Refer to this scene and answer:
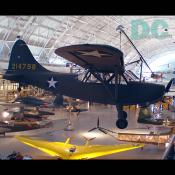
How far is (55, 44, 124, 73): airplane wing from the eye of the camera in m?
4.95

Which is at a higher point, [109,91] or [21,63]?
[21,63]

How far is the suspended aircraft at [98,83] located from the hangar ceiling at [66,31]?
1.38 m

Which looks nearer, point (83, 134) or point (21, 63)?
point (21, 63)

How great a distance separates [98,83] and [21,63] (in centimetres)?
172

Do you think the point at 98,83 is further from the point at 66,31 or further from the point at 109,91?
the point at 66,31

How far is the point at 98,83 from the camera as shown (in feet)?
18.9

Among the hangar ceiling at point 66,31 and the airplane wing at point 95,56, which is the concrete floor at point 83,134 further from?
the hangar ceiling at point 66,31

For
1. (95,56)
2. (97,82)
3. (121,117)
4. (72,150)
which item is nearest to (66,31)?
(97,82)

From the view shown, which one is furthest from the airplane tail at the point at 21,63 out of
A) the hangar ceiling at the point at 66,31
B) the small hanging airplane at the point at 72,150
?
the small hanging airplane at the point at 72,150

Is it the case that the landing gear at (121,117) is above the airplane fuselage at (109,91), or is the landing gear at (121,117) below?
below

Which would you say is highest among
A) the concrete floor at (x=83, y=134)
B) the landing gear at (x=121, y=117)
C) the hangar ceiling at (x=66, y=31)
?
the hangar ceiling at (x=66, y=31)

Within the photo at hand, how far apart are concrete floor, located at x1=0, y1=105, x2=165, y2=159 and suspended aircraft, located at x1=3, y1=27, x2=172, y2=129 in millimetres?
621

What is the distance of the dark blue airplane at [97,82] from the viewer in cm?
541

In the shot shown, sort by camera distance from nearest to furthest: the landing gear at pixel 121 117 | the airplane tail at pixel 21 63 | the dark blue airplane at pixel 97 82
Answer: the dark blue airplane at pixel 97 82
the landing gear at pixel 121 117
the airplane tail at pixel 21 63
